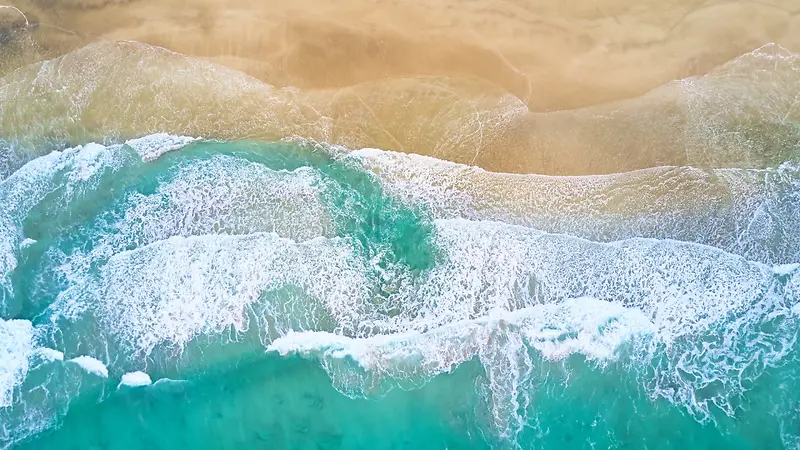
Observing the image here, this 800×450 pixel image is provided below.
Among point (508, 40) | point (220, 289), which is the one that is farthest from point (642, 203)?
point (220, 289)

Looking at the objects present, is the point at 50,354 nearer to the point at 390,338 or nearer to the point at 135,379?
the point at 135,379

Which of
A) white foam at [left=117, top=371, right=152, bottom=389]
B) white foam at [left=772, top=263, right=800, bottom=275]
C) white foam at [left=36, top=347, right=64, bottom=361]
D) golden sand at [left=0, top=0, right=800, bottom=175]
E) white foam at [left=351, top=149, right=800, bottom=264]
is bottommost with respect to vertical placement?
white foam at [left=117, top=371, right=152, bottom=389]

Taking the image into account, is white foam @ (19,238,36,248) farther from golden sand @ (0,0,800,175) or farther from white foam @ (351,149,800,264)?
white foam @ (351,149,800,264)

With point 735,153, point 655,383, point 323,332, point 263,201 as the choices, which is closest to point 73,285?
point 263,201

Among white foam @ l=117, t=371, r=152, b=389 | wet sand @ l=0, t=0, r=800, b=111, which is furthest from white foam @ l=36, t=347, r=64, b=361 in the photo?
wet sand @ l=0, t=0, r=800, b=111

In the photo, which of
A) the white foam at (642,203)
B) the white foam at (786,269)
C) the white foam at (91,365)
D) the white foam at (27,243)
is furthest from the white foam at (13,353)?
the white foam at (786,269)
